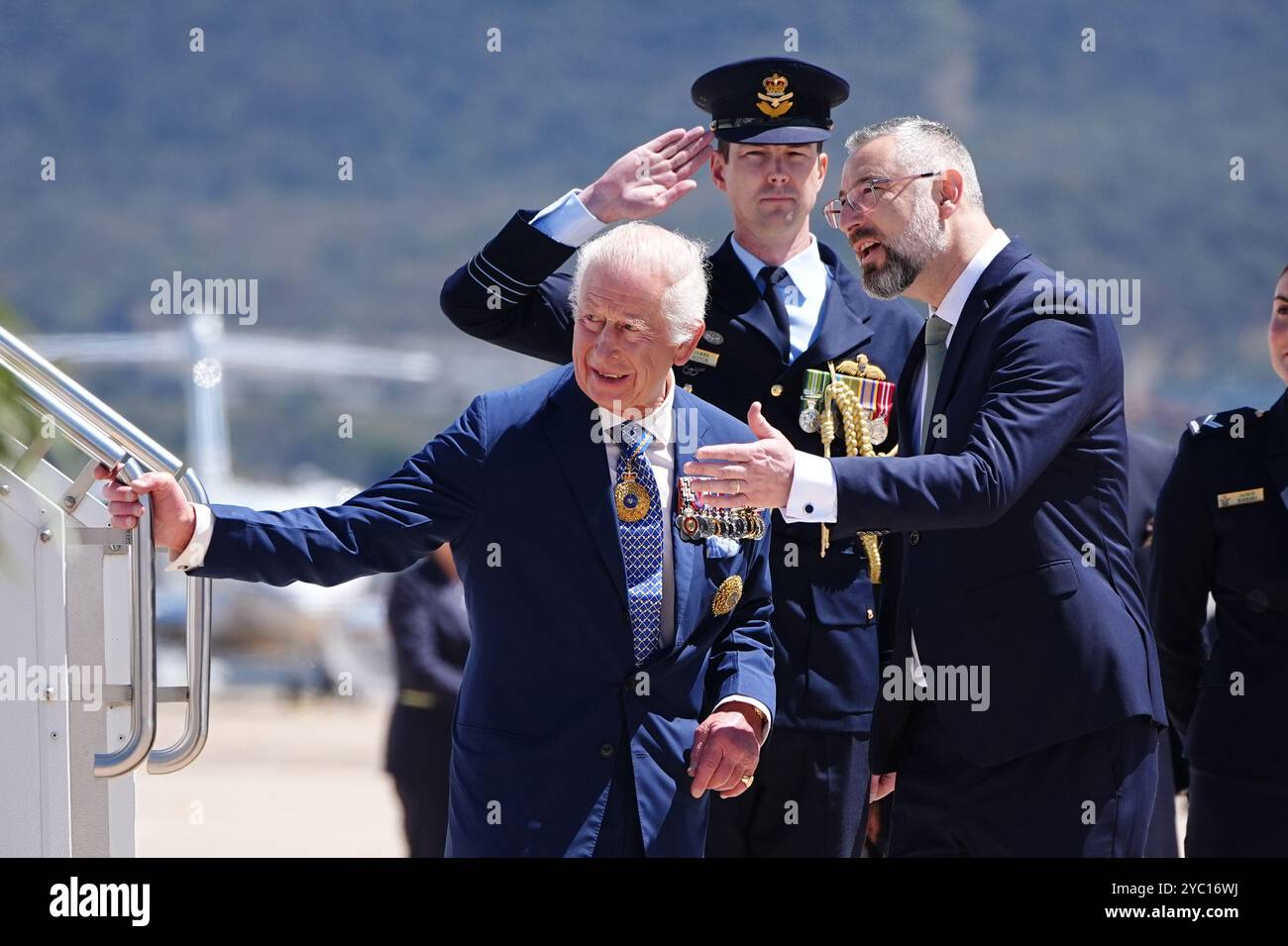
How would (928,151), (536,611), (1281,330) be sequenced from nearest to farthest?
(536,611) < (928,151) < (1281,330)

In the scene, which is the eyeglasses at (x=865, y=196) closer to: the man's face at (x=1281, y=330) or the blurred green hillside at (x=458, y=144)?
the man's face at (x=1281, y=330)

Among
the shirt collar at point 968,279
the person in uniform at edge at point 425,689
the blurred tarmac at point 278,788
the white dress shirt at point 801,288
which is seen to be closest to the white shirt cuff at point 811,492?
the shirt collar at point 968,279

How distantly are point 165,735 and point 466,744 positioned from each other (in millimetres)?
14486

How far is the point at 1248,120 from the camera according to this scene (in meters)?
91.1

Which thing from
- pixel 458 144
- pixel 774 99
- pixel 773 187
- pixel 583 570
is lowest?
pixel 583 570

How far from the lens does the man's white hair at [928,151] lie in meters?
3.74

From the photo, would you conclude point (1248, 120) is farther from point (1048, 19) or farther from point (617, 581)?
point (617, 581)

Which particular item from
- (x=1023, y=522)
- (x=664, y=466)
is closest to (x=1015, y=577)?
(x=1023, y=522)

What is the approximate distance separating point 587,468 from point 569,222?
932 millimetres

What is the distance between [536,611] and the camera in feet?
11.1

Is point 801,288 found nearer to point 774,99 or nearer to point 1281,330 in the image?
point 774,99

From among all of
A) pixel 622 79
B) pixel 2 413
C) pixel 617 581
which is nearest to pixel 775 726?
pixel 617 581

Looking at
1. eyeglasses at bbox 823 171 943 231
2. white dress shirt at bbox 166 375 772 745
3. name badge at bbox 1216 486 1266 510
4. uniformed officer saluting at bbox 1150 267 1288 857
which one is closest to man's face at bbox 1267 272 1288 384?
uniformed officer saluting at bbox 1150 267 1288 857

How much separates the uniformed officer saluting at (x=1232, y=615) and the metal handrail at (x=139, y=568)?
195cm
